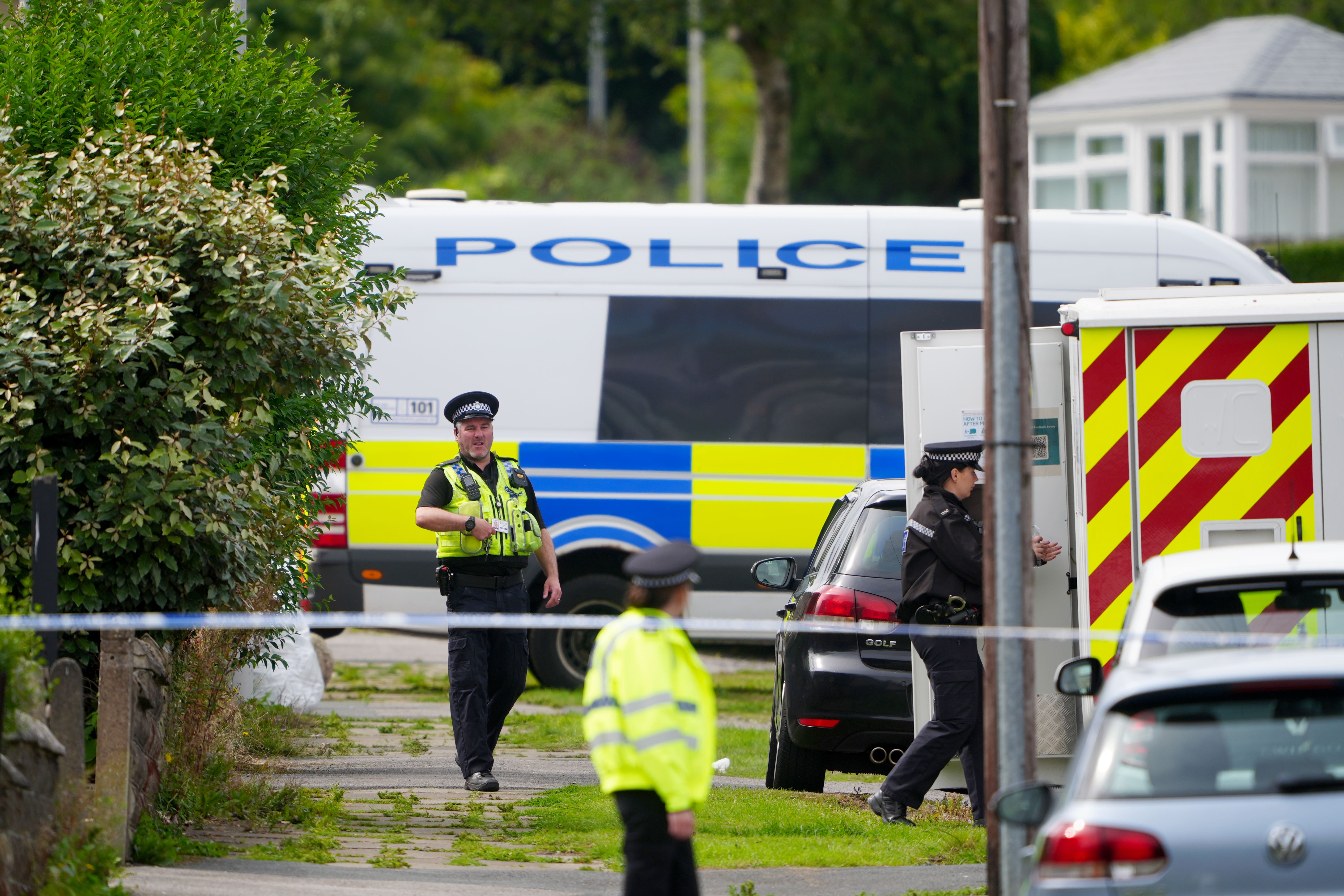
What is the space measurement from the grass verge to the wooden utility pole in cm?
142

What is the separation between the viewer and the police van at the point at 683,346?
36.4 ft

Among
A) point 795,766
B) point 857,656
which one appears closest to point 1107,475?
point 857,656

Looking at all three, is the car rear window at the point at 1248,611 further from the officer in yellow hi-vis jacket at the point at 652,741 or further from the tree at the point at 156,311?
the tree at the point at 156,311

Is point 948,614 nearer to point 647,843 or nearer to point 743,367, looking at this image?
point 647,843

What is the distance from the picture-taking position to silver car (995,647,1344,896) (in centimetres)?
398

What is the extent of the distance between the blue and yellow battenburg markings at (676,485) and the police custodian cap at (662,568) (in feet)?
19.6

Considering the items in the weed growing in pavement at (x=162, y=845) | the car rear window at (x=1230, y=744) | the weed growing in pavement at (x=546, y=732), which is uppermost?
the car rear window at (x=1230, y=744)

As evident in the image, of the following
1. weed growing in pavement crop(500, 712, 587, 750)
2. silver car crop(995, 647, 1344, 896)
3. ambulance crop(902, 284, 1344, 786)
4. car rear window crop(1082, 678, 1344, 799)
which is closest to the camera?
silver car crop(995, 647, 1344, 896)

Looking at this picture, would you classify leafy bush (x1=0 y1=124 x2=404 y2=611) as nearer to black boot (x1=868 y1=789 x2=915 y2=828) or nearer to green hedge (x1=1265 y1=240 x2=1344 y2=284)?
black boot (x1=868 y1=789 x2=915 y2=828)

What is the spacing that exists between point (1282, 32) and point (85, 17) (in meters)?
25.0

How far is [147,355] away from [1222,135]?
77.1ft

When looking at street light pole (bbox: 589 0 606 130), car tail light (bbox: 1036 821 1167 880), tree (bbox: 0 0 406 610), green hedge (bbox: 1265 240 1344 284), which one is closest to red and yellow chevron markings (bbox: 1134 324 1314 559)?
car tail light (bbox: 1036 821 1167 880)

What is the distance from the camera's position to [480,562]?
8195mm

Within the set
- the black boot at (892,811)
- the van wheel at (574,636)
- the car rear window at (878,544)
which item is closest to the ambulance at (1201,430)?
the black boot at (892,811)
